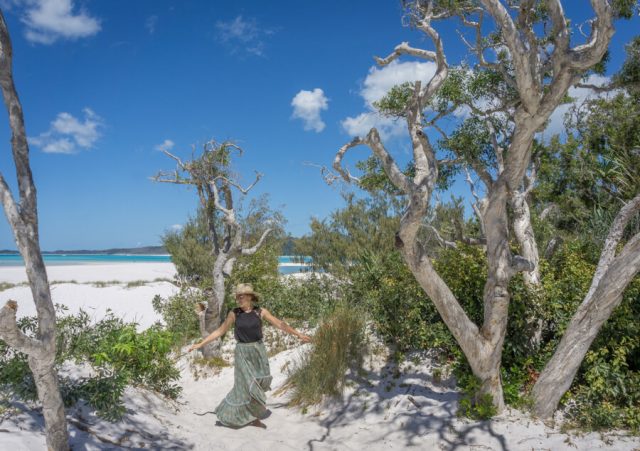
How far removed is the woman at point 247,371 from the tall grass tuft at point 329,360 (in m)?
0.95

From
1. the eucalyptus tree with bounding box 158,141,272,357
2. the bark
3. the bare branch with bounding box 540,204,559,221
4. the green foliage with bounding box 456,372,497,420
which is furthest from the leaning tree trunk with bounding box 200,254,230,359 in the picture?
the bare branch with bounding box 540,204,559,221

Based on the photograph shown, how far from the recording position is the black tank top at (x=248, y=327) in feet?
19.0

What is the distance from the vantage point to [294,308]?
11.1 m

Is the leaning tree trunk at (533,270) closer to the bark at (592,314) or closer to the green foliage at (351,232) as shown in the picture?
the bark at (592,314)

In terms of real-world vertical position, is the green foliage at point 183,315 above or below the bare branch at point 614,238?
below

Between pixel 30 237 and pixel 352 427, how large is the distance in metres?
4.42

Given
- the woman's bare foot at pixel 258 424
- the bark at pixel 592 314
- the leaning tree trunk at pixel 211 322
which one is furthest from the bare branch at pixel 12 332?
the leaning tree trunk at pixel 211 322

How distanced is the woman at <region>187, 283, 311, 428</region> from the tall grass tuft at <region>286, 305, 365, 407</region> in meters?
0.95

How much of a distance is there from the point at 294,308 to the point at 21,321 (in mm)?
6853

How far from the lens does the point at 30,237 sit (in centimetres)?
360

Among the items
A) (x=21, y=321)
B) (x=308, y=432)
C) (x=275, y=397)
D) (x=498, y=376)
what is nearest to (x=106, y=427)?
(x=21, y=321)

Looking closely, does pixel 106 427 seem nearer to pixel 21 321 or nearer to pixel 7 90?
pixel 21 321

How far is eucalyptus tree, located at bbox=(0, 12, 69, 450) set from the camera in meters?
3.54

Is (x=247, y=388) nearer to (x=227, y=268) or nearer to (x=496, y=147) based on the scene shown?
(x=227, y=268)
